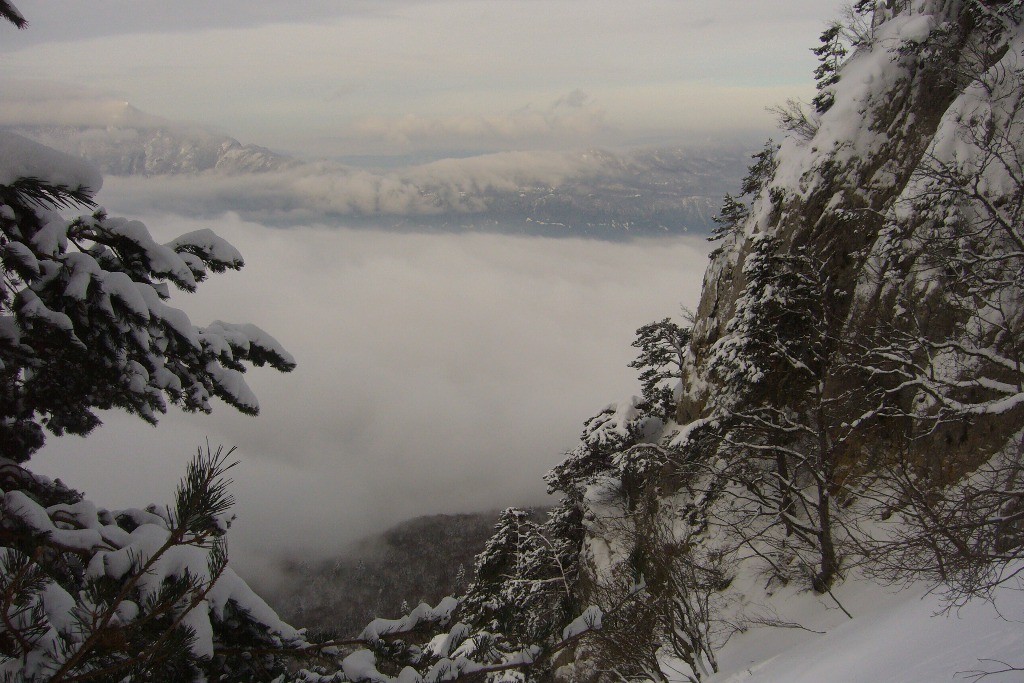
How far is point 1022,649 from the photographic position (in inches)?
251

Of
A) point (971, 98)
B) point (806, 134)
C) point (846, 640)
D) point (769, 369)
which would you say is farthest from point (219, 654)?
point (806, 134)

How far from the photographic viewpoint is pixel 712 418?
17.2m

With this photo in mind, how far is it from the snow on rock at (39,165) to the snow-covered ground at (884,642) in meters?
9.60

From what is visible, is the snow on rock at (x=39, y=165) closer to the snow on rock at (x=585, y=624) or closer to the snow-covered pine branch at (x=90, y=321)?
the snow-covered pine branch at (x=90, y=321)

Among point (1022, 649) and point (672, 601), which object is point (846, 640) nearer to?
point (672, 601)

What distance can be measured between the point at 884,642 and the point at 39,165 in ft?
38.4

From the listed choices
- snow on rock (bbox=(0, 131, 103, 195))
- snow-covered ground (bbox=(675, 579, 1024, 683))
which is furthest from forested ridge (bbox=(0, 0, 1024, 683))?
snow-covered ground (bbox=(675, 579, 1024, 683))

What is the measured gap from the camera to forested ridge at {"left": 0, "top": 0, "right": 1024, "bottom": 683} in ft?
8.78

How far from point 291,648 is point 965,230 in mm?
14082

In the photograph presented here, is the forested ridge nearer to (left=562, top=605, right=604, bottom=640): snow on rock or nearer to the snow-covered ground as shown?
(left=562, top=605, right=604, bottom=640): snow on rock

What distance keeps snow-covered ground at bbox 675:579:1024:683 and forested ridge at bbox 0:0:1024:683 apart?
357 mm

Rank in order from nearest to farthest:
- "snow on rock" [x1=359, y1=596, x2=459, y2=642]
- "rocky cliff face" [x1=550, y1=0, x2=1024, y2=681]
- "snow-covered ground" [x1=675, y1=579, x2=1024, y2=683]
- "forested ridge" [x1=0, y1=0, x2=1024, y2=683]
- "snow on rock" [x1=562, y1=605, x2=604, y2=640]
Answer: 1. "forested ridge" [x1=0, y1=0, x2=1024, y2=683]
2. "snow on rock" [x1=359, y1=596, x2=459, y2=642]
3. "snow on rock" [x1=562, y1=605, x2=604, y2=640]
4. "snow-covered ground" [x1=675, y1=579, x2=1024, y2=683]
5. "rocky cliff face" [x1=550, y1=0, x2=1024, y2=681]

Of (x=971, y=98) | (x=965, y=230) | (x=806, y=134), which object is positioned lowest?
(x=965, y=230)

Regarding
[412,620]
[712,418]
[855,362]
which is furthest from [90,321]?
[712,418]
